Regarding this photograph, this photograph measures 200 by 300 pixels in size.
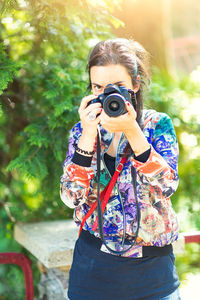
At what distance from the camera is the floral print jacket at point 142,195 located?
159 centimetres

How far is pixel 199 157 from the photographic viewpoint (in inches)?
123

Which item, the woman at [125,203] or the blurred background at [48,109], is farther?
the blurred background at [48,109]

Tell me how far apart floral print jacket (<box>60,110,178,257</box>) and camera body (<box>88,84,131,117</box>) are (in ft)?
0.63

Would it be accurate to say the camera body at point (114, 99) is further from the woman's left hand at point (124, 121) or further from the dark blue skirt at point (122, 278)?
the dark blue skirt at point (122, 278)

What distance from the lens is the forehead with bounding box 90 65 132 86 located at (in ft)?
5.40

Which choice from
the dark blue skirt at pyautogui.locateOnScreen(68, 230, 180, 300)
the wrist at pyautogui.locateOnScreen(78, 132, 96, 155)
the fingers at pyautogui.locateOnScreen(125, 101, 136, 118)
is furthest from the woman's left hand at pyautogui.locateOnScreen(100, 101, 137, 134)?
the dark blue skirt at pyautogui.locateOnScreen(68, 230, 180, 300)

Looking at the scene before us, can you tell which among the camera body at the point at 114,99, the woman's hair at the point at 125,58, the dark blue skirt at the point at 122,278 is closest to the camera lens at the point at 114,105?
the camera body at the point at 114,99

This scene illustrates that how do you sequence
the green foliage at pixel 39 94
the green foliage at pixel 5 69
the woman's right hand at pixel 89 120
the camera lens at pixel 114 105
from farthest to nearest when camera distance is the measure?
the green foliage at pixel 39 94 < the green foliage at pixel 5 69 < the woman's right hand at pixel 89 120 < the camera lens at pixel 114 105

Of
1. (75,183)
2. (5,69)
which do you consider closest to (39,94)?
(5,69)

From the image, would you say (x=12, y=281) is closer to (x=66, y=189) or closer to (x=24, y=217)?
(x=24, y=217)

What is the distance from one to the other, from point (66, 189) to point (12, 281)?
157 centimetres

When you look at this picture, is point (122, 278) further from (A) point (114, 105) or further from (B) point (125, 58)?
(B) point (125, 58)

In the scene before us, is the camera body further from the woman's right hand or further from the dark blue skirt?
the dark blue skirt

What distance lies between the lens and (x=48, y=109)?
263 centimetres
